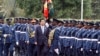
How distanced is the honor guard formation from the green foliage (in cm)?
2169

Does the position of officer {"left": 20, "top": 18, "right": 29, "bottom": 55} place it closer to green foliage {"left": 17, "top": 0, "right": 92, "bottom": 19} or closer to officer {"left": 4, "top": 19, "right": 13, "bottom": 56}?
officer {"left": 4, "top": 19, "right": 13, "bottom": 56}

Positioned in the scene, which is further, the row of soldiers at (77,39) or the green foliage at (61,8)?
the green foliage at (61,8)

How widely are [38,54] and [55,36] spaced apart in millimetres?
995

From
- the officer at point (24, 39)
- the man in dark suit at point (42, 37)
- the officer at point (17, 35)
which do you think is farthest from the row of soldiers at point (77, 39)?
the officer at point (17, 35)

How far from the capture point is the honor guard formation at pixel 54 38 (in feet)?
62.2

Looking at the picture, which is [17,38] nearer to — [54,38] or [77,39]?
[54,38]

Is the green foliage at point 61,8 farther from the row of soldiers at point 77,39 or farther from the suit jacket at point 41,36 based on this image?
the suit jacket at point 41,36

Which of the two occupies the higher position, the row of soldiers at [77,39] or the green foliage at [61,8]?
the row of soldiers at [77,39]

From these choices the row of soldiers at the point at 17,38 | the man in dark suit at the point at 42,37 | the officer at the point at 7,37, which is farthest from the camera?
the officer at the point at 7,37

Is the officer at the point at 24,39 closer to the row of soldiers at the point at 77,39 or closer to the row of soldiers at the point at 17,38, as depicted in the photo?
Result: the row of soldiers at the point at 17,38

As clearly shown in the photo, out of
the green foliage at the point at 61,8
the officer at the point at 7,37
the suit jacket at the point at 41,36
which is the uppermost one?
the suit jacket at the point at 41,36

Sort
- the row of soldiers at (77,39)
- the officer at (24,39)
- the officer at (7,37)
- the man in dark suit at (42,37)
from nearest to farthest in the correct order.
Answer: the row of soldiers at (77,39)
the man in dark suit at (42,37)
the officer at (24,39)
the officer at (7,37)

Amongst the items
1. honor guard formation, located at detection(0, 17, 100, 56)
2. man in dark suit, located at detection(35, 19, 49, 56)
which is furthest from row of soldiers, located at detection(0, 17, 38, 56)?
man in dark suit, located at detection(35, 19, 49, 56)

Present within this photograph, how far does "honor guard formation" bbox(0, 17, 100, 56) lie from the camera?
19.0 meters
